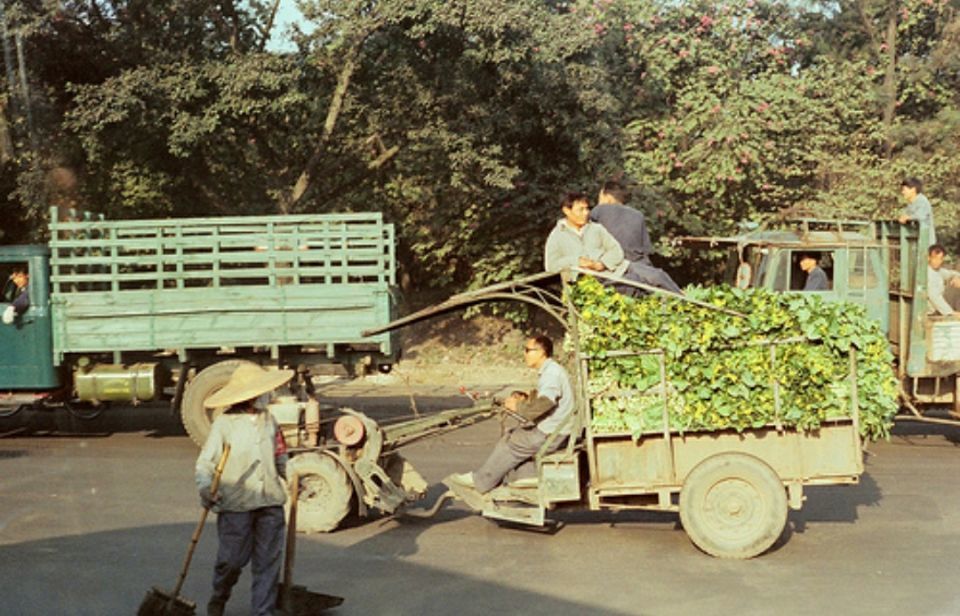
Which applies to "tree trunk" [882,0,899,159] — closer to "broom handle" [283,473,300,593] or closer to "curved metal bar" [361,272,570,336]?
"curved metal bar" [361,272,570,336]

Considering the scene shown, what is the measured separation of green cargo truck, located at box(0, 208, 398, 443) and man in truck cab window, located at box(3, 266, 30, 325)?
0.26 feet

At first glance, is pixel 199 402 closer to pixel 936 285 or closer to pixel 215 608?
pixel 215 608

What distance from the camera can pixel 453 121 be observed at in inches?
684

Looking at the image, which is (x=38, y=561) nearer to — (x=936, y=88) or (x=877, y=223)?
(x=877, y=223)

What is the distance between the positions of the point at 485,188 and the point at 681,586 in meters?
12.2

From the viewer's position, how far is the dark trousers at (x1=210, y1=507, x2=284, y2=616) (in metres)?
6.23

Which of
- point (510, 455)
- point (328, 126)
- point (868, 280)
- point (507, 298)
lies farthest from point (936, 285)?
point (328, 126)

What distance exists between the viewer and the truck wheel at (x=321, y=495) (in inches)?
341

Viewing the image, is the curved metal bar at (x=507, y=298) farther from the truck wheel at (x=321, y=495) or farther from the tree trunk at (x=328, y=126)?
the tree trunk at (x=328, y=126)

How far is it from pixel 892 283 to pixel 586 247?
542 cm

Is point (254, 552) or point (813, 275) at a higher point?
point (813, 275)

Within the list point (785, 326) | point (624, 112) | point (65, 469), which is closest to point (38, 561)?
point (65, 469)

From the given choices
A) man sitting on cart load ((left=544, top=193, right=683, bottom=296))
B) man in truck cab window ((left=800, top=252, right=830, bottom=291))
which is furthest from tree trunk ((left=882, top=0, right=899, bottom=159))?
man sitting on cart load ((left=544, top=193, right=683, bottom=296))

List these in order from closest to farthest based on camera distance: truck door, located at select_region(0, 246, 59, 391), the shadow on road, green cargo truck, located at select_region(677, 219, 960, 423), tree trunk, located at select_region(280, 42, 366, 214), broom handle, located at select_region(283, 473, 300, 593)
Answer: broom handle, located at select_region(283, 473, 300, 593) → the shadow on road → green cargo truck, located at select_region(677, 219, 960, 423) → truck door, located at select_region(0, 246, 59, 391) → tree trunk, located at select_region(280, 42, 366, 214)
